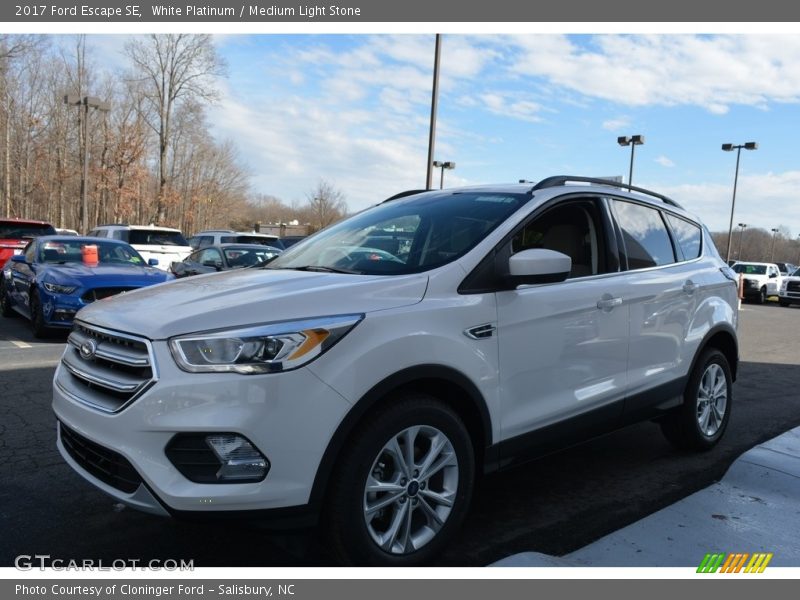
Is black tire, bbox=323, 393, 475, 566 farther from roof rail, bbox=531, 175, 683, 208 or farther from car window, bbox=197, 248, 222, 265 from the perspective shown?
car window, bbox=197, 248, 222, 265

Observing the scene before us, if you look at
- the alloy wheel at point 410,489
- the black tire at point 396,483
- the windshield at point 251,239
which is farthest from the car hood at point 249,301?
the windshield at point 251,239

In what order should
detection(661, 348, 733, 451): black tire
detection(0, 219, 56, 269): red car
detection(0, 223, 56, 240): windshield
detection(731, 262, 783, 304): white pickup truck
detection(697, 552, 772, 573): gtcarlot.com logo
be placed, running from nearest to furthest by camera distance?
detection(697, 552, 772, 573): gtcarlot.com logo
detection(661, 348, 733, 451): black tire
detection(0, 219, 56, 269): red car
detection(0, 223, 56, 240): windshield
detection(731, 262, 783, 304): white pickup truck

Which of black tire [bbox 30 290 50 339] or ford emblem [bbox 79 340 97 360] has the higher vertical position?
ford emblem [bbox 79 340 97 360]

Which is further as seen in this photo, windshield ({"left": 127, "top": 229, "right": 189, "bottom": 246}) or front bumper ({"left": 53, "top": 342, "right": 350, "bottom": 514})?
windshield ({"left": 127, "top": 229, "right": 189, "bottom": 246})

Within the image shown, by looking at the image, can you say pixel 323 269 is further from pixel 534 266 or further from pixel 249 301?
pixel 534 266

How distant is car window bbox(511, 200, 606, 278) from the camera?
3.65 metres

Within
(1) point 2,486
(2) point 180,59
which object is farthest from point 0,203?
(1) point 2,486

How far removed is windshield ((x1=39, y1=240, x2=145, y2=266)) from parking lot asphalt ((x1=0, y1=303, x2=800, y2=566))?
4264 millimetres

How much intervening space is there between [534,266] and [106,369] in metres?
2.02

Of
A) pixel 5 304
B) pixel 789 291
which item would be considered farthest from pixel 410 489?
pixel 789 291

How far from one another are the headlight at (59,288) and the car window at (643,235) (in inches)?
290

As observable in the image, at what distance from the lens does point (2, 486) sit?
→ 3668mm

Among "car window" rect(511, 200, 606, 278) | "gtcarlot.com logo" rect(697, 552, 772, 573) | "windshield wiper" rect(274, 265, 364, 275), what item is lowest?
"gtcarlot.com logo" rect(697, 552, 772, 573)

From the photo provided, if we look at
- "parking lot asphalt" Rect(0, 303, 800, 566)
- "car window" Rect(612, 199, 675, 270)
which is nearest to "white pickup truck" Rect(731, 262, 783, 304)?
"parking lot asphalt" Rect(0, 303, 800, 566)
